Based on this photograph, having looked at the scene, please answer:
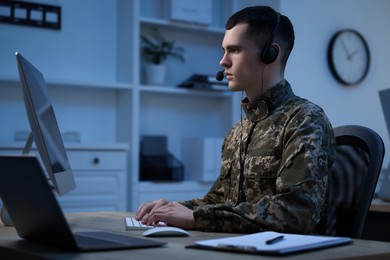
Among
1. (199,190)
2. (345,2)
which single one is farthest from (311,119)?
(345,2)

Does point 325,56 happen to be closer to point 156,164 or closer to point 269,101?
Result: point 156,164

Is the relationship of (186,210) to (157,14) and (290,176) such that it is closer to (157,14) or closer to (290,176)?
(290,176)

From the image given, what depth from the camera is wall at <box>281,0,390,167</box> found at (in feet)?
13.9

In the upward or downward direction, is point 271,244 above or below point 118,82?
below

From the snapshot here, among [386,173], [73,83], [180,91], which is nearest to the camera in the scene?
[386,173]

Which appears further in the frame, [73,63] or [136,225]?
[73,63]

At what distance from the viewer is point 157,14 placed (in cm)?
423

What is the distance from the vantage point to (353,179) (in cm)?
161

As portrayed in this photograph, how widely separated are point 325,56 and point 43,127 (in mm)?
3332

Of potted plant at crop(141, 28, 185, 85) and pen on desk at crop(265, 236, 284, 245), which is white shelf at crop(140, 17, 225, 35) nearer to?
potted plant at crop(141, 28, 185, 85)

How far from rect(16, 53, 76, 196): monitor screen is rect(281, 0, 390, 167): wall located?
2.79m

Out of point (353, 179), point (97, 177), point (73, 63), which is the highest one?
point (73, 63)

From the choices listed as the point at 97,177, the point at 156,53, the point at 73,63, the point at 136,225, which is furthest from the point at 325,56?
the point at 136,225

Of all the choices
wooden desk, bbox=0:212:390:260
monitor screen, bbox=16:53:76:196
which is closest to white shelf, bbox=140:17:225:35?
monitor screen, bbox=16:53:76:196
